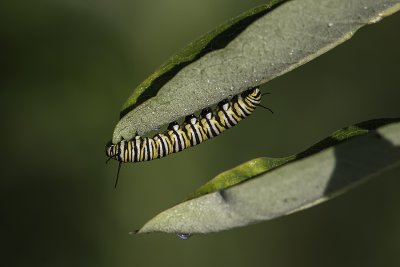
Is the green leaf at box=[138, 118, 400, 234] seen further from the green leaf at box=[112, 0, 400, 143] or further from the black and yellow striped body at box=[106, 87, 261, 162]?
the black and yellow striped body at box=[106, 87, 261, 162]

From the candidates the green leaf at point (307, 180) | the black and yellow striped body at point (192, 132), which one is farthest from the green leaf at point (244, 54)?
the black and yellow striped body at point (192, 132)

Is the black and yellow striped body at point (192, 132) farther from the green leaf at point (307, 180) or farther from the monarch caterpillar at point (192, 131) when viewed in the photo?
the green leaf at point (307, 180)

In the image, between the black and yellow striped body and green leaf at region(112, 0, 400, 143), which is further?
the black and yellow striped body

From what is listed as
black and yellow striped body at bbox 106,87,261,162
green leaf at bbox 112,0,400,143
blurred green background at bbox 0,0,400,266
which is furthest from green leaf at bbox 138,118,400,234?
blurred green background at bbox 0,0,400,266

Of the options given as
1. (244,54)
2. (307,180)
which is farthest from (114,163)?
(307,180)

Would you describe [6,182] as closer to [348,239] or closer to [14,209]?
[14,209]

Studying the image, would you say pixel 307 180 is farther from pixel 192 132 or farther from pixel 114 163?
pixel 114 163
